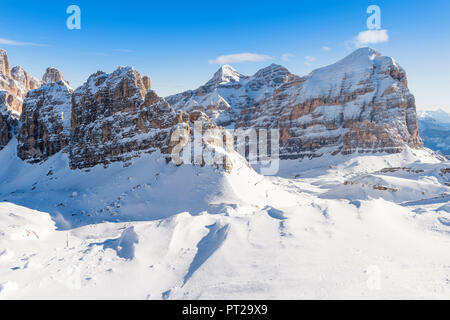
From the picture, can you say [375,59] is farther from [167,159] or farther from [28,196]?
[28,196]

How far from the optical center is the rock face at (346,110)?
8825 cm

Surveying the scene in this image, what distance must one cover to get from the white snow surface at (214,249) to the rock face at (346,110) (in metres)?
74.1

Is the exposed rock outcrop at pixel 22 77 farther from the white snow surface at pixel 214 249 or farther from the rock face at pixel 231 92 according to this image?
the rock face at pixel 231 92


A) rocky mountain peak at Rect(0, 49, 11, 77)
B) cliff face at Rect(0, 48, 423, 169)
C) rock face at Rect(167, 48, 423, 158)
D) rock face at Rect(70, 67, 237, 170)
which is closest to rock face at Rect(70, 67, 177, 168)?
rock face at Rect(70, 67, 237, 170)

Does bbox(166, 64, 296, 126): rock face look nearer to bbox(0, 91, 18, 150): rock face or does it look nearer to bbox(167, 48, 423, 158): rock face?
bbox(167, 48, 423, 158): rock face

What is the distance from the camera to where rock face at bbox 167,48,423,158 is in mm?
88250

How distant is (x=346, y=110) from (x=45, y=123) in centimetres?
9135

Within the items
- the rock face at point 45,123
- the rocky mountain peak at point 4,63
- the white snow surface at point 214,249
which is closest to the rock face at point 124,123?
the white snow surface at point 214,249

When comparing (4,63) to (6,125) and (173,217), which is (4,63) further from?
(173,217)

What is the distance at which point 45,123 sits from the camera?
1956 inches

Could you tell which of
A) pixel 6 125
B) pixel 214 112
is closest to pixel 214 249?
pixel 6 125

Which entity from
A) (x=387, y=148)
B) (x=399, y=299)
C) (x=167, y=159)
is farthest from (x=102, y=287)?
(x=387, y=148)

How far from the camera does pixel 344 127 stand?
Answer: 311 feet

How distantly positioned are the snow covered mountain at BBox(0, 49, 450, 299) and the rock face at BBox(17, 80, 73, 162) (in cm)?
25
